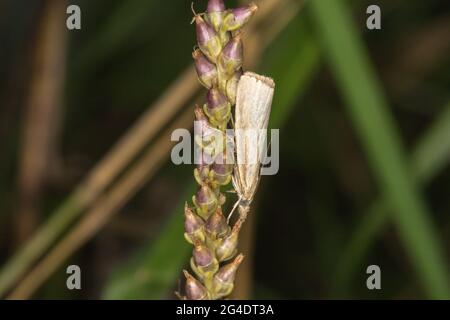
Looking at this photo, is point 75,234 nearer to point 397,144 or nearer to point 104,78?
point 397,144

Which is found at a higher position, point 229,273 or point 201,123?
point 201,123

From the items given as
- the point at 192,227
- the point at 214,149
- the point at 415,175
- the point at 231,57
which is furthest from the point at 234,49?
the point at 415,175

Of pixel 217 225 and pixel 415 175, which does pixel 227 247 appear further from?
pixel 415 175

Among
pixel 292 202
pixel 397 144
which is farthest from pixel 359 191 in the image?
pixel 397 144

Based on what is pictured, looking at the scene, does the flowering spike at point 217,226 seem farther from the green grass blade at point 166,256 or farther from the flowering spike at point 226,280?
the green grass blade at point 166,256

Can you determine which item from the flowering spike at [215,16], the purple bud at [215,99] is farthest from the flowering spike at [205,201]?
the flowering spike at [215,16]

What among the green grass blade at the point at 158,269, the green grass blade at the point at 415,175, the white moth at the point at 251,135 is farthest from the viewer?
the green grass blade at the point at 415,175
